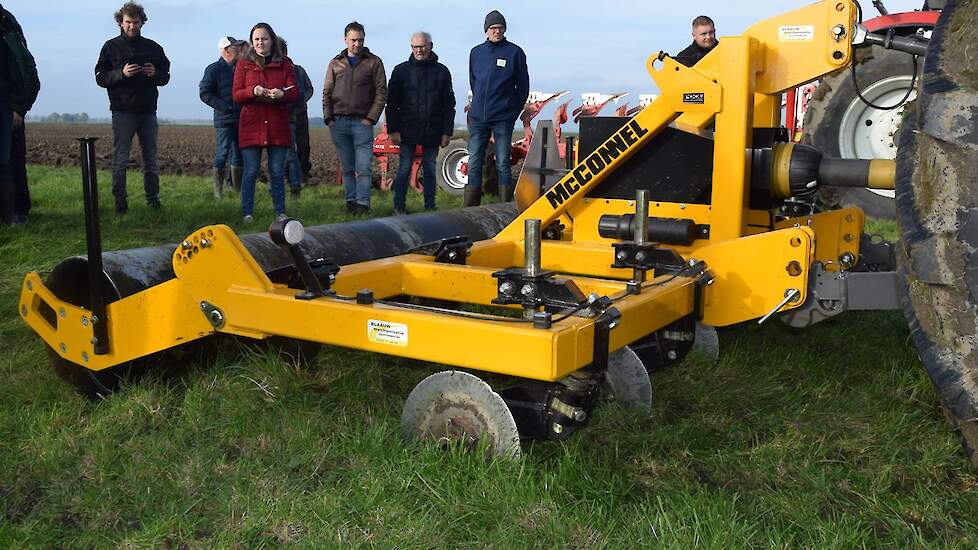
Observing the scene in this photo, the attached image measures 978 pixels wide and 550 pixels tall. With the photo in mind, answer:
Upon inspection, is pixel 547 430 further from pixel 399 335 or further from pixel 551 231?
pixel 551 231

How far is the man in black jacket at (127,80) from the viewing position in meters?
8.95

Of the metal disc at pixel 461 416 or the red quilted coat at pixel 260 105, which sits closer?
the metal disc at pixel 461 416

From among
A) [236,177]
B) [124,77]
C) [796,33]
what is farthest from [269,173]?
[796,33]

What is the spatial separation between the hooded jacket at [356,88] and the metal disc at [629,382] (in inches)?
240

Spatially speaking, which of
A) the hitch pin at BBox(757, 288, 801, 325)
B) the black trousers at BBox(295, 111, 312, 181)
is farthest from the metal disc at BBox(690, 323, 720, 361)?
the black trousers at BBox(295, 111, 312, 181)

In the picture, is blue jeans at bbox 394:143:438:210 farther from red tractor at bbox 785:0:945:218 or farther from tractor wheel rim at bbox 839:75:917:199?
tractor wheel rim at bbox 839:75:917:199

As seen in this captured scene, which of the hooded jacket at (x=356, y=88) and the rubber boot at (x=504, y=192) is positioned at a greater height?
the hooded jacket at (x=356, y=88)

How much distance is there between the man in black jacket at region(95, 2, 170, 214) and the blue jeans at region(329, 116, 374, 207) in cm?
185

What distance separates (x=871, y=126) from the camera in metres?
7.05

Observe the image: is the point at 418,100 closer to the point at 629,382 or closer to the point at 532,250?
the point at 629,382

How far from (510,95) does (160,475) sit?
6726 millimetres

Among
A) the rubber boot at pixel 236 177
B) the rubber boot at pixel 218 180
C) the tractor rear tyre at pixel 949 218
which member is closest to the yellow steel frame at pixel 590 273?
the tractor rear tyre at pixel 949 218

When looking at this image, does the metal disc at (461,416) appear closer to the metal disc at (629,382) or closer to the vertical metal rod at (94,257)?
the metal disc at (629,382)

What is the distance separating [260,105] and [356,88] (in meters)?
1.09
